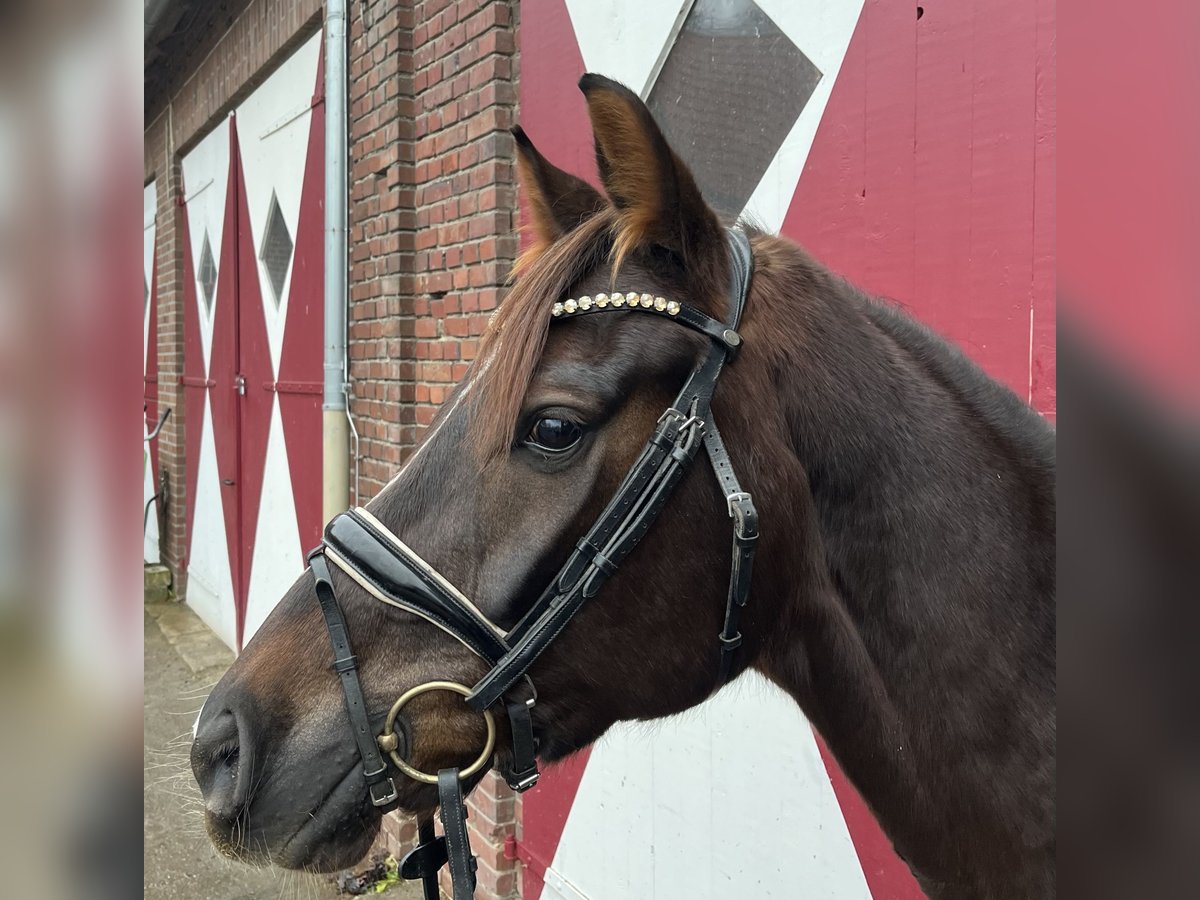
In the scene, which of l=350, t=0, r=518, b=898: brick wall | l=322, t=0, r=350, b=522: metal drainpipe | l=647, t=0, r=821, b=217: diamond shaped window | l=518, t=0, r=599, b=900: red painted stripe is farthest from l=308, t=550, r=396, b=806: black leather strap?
l=322, t=0, r=350, b=522: metal drainpipe

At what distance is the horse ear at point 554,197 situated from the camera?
1.46m

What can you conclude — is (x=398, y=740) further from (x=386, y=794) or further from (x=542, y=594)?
(x=542, y=594)

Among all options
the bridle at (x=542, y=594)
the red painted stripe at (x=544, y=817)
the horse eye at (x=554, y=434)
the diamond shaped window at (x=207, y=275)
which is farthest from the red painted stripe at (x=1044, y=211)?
the diamond shaped window at (x=207, y=275)

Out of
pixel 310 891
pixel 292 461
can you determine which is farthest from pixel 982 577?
pixel 292 461

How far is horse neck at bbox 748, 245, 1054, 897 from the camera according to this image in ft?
3.96

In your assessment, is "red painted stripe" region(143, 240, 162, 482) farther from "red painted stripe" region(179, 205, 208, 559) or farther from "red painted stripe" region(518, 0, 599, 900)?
"red painted stripe" region(518, 0, 599, 900)

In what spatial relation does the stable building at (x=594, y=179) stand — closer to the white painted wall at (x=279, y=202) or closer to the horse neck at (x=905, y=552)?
the white painted wall at (x=279, y=202)

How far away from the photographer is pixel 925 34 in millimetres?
1882

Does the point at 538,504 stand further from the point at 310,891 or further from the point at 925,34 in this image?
the point at 925,34

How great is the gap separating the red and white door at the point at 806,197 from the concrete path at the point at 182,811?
1049 mm

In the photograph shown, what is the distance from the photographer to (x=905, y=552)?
1228 millimetres

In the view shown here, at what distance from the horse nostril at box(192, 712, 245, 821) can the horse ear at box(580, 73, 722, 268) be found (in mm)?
884
